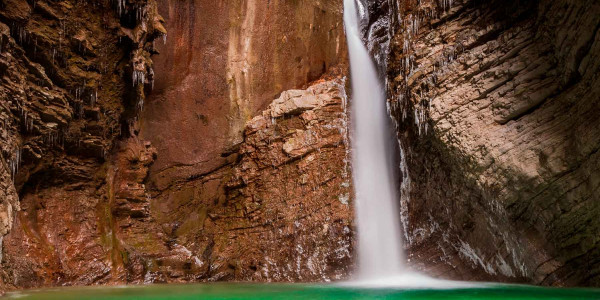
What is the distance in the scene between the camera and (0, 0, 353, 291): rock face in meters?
10.9

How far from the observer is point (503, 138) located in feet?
29.5

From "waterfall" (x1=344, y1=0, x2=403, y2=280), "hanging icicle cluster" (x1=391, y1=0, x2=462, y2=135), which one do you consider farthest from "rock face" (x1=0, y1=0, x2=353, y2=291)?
"hanging icicle cluster" (x1=391, y1=0, x2=462, y2=135)

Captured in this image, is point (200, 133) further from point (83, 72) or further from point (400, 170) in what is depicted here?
point (400, 170)

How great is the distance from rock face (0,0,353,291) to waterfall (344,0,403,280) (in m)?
0.43

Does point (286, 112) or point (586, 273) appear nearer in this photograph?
point (586, 273)

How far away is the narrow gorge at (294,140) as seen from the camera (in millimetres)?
8641

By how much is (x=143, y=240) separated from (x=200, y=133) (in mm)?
3847

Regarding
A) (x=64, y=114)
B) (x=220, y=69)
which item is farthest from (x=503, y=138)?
(x=64, y=114)

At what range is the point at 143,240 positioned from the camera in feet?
42.1

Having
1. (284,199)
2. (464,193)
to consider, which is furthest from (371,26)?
(464,193)

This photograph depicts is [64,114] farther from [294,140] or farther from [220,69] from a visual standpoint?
[294,140]

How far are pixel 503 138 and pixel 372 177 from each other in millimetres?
4812

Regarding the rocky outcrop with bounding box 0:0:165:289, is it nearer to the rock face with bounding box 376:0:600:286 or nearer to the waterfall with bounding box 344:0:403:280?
the waterfall with bounding box 344:0:403:280

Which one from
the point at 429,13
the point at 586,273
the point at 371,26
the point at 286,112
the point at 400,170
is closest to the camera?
the point at 586,273
